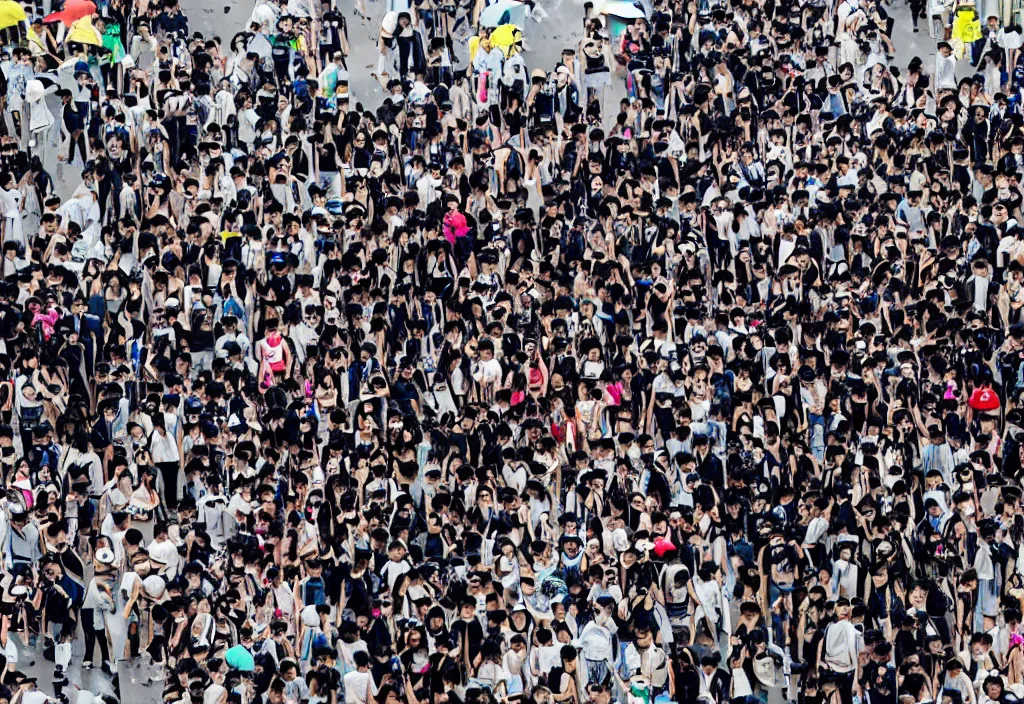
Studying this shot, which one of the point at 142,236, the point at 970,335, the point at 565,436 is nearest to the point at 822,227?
the point at 970,335

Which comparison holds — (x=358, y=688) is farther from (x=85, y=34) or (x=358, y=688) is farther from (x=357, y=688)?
(x=85, y=34)

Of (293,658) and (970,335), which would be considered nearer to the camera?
(293,658)

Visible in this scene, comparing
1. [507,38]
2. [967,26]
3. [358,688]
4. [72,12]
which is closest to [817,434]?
[358,688]

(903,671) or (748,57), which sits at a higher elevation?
(748,57)

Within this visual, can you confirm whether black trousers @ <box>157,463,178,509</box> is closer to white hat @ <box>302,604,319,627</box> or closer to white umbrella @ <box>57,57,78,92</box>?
white hat @ <box>302,604,319,627</box>

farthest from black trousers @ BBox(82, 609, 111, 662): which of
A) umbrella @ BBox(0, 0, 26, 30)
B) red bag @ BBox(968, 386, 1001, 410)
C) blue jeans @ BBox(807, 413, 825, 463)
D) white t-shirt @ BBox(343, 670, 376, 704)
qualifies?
umbrella @ BBox(0, 0, 26, 30)

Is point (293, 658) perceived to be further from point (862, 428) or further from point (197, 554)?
point (862, 428)

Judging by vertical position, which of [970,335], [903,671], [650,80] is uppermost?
[650,80]
